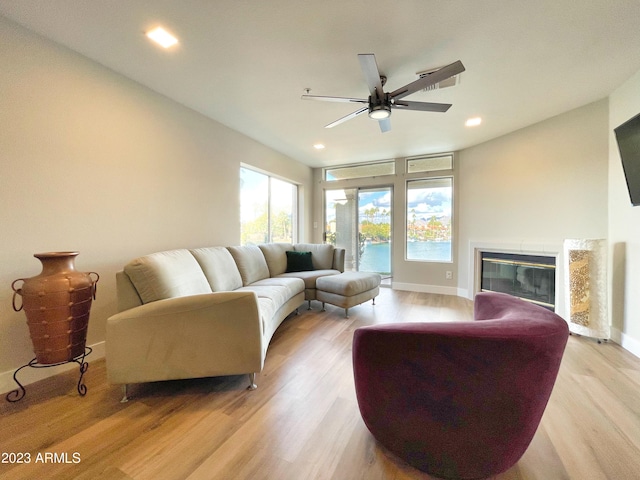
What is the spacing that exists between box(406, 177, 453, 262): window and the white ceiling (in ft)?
5.91

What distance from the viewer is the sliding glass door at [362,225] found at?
16.7 ft

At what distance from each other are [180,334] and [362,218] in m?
4.25

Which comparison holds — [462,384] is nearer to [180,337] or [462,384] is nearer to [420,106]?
[180,337]

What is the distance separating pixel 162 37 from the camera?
179 centimetres

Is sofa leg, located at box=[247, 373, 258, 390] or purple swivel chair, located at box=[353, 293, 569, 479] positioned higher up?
purple swivel chair, located at box=[353, 293, 569, 479]

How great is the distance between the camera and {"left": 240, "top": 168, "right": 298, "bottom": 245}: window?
3.93 m

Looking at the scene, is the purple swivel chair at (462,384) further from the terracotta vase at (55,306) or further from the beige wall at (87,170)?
the beige wall at (87,170)

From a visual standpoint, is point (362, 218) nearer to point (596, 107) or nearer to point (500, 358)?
point (596, 107)

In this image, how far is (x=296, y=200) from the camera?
5.34 meters

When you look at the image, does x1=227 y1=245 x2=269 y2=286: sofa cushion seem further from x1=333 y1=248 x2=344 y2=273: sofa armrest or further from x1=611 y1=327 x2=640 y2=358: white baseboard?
x1=611 y1=327 x2=640 y2=358: white baseboard

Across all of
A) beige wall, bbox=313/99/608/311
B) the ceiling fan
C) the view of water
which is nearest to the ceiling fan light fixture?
the ceiling fan

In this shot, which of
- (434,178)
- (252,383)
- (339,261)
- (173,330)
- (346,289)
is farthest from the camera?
(434,178)

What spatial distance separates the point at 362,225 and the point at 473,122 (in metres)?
2.64

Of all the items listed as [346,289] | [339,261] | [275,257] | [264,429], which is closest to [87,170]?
[275,257]
